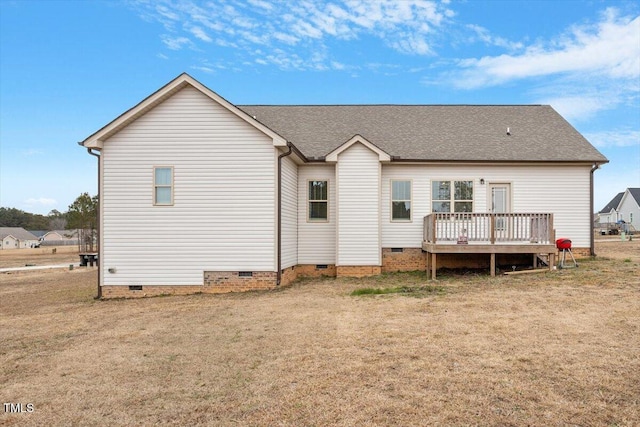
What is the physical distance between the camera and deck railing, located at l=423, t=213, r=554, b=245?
13.0 metres

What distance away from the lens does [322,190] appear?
50.0 ft

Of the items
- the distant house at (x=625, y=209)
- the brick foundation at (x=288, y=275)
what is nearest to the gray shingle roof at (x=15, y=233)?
the brick foundation at (x=288, y=275)

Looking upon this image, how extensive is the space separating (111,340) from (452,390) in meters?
5.75

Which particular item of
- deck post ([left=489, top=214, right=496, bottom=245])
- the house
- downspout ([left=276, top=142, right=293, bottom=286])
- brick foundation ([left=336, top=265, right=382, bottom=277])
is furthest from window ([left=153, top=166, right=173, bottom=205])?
deck post ([left=489, top=214, right=496, bottom=245])

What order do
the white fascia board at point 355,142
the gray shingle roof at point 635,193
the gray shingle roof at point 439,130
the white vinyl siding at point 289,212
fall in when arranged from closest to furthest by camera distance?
the white vinyl siding at point 289,212 < the white fascia board at point 355,142 < the gray shingle roof at point 439,130 < the gray shingle roof at point 635,193

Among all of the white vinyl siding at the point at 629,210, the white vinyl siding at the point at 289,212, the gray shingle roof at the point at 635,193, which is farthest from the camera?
the white vinyl siding at the point at 629,210

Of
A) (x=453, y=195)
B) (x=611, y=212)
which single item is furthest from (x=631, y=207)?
(x=453, y=195)

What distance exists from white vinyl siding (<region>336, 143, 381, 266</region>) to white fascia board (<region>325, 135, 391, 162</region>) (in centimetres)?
18

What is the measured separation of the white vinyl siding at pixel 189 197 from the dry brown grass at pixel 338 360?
1848 mm

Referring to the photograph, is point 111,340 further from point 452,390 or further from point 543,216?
point 543,216

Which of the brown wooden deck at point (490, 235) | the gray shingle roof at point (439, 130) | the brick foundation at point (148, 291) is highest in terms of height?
the gray shingle roof at point (439, 130)

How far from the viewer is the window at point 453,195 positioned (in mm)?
15328

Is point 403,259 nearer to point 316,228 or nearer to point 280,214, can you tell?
point 316,228

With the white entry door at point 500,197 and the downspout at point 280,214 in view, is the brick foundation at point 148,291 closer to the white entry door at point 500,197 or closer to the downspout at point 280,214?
the downspout at point 280,214
